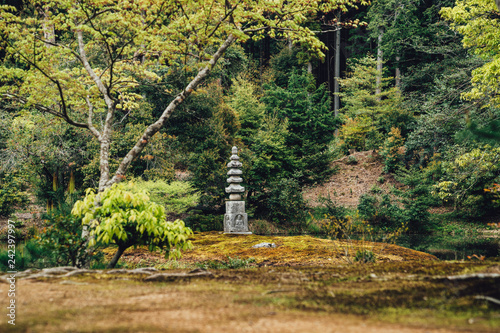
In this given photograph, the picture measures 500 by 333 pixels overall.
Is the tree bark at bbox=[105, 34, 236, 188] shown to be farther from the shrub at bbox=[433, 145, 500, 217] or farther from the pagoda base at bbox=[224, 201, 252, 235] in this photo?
the shrub at bbox=[433, 145, 500, 217]

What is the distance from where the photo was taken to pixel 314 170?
19031mm

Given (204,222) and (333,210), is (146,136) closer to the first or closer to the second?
(204,222)

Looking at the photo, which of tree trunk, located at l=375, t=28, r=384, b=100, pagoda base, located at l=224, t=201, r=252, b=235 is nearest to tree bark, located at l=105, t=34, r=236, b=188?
pagoda base, located at l=224, t=201, r=252, b=235

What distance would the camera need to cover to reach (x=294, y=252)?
739 centimetres

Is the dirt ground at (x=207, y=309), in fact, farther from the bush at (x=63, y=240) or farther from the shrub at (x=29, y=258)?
the shrub at (x=29, y=258)

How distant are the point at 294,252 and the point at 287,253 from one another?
0.57 ft

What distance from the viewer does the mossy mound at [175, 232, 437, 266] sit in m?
6.77

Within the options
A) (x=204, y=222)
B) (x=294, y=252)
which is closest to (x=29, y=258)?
(x=294, y=252)

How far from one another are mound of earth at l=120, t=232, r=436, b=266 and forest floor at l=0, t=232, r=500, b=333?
275 cm

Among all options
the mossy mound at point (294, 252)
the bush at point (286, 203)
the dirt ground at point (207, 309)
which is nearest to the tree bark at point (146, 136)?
the mossy mound at point (294, 252)

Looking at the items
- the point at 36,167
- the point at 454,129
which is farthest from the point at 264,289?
the point at 454,129

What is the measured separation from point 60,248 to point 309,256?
446 cm

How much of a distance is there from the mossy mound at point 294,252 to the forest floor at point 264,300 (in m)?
2.75

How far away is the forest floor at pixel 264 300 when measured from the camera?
2.04 metres
